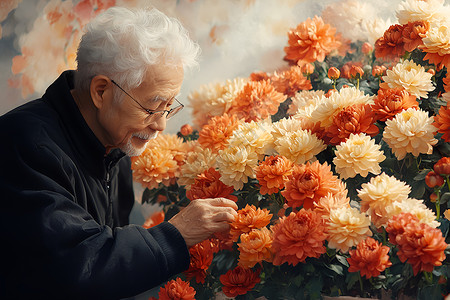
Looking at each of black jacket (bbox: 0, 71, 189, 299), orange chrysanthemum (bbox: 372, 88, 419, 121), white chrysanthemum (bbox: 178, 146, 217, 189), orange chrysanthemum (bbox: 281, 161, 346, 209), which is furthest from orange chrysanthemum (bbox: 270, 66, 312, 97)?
black jacket (bbox: 0, 71, 189, 299)

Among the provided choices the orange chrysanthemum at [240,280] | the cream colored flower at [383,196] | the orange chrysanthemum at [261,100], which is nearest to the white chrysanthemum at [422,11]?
the orange chrysanthemum at [261,100]

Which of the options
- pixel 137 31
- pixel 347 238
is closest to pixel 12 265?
pixel 137 31

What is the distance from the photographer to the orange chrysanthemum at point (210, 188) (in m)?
1.55

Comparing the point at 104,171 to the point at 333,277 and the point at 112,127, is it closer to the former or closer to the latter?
the point at 112,127

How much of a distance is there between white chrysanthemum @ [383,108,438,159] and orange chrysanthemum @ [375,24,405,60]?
37 cm

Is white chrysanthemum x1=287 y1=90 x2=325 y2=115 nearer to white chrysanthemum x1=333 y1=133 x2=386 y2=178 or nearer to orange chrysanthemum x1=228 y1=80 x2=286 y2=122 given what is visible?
orange chrysanthemum x1=228 y1=80 x2=286 y2=122

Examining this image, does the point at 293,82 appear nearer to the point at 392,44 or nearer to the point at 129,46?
the point at 392,44

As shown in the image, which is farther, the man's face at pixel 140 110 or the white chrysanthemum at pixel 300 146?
the man's face at pixel 140 110

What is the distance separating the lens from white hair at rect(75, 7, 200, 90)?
1518 millimetres

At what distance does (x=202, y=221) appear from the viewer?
139 cm

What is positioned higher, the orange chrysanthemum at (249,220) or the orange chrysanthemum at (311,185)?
the orange chrysanthemum at (311,185)

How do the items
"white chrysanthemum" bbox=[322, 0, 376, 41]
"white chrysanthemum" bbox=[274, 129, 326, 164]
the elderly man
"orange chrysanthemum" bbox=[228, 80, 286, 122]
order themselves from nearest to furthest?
1. the elderly man
2. "white chrysanthemum" bbox=[274, 129, 326, 164]
3. "orange chrysanthemum" bbox=[228, 80, 286, 122]
4. "white chrysanthemum" bbox=[322, 0, 376, 41]

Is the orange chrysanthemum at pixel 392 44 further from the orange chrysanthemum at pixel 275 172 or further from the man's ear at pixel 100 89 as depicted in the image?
the man's ear at pixel 100 89

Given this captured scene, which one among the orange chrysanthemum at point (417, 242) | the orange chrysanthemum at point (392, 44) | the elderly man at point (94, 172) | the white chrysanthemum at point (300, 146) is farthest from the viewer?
the orange chrysanthemum at point (392, 44)
